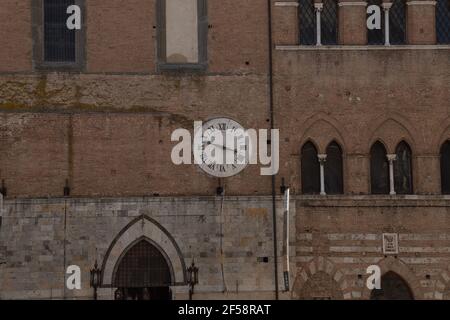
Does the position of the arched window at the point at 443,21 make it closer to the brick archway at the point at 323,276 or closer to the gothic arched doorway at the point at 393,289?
the gothic arched doorway at the point at 393,289

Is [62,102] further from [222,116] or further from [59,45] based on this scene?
[222,116]

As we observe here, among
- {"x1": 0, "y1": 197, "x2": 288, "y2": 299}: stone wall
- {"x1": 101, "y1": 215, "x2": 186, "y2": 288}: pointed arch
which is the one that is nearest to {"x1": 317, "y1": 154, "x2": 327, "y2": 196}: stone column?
{"x1": 0, "y1": 197, "x2": 288, "y2": 299}: stone wall

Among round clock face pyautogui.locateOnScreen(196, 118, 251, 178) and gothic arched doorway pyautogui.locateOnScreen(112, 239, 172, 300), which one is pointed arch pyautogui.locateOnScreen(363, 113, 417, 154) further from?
gothic arched doorway pyautogui.locateOnScreen(112, 239, 172, 300)

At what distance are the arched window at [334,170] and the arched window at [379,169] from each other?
78 centimetres

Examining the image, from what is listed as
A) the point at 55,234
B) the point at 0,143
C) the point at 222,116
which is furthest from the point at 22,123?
the point at 222,116

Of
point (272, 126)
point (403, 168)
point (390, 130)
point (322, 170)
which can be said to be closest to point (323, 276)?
point (322, 170)

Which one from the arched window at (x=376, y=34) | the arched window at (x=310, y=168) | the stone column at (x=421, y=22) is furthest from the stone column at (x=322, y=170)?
the stone column at (x=421, y=22)

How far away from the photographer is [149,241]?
26.8m

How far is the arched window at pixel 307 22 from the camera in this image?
2819 centimetres

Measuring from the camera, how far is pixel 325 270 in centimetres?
2716

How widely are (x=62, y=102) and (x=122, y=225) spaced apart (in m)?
3.41

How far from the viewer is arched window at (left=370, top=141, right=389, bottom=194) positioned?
27.8m

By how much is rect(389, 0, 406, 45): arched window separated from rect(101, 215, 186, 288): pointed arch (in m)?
7.62

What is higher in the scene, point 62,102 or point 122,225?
point 62,102
